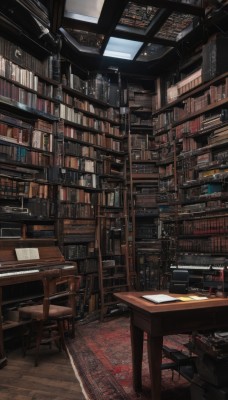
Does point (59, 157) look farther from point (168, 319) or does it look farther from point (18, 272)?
point (168, 319)

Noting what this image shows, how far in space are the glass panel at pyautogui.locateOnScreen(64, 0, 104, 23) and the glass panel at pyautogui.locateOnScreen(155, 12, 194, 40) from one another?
3.12ft

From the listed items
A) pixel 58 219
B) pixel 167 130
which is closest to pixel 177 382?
pixel 58 219

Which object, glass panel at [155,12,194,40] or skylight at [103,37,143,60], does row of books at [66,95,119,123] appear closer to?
skylight at [103,37,143,60]

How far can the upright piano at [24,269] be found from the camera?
3172 millimetres

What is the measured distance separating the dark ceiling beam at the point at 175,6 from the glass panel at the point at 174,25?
0.26 metres

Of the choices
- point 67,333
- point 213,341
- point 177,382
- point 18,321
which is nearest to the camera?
point 213,341

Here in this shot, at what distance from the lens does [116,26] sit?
4.66m

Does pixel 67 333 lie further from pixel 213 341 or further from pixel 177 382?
pixel 213 341

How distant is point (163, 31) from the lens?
4.86 m

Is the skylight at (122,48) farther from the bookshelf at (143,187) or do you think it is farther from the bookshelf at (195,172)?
the bookshelf at (195,172)

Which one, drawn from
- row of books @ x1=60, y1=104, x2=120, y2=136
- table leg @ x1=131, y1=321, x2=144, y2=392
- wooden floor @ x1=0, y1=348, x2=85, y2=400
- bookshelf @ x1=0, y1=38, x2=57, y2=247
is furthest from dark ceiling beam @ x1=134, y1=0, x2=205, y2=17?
wooden floor @ x1=0, y1=348, x2=85, y2=400

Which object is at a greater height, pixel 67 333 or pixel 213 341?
pixel 213 341

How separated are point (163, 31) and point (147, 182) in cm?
236

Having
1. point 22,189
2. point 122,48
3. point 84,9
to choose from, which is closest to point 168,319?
point 22,189
